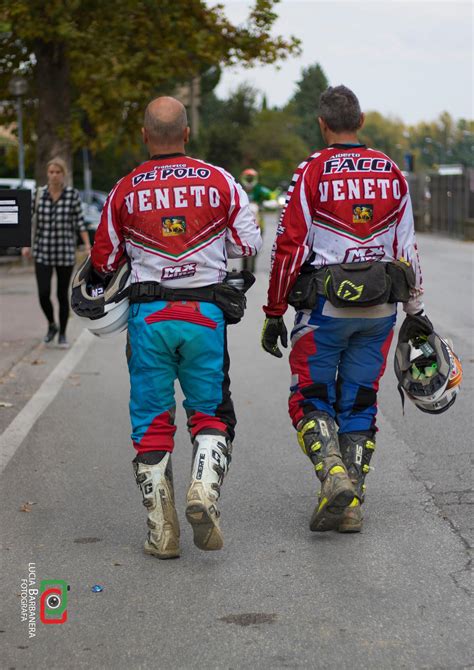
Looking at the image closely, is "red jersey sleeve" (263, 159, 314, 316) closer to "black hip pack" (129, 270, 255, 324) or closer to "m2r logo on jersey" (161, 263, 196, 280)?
"black hip pack" (129, 270, 255, 324)

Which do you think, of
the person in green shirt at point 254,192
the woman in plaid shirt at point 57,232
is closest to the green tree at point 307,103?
the person in green shirt at point 254,192

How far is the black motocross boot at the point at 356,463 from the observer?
5.30 metres

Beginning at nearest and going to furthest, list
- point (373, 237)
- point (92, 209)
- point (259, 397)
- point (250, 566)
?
1. point (250, 566)
2. point (373, 237)
3. point (259, 397)
4. point (92, 209)

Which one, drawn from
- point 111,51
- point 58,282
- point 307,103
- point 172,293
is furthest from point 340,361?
point 307,103

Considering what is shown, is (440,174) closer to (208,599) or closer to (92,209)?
(92,209)

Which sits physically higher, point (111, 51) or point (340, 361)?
point (111, 51)

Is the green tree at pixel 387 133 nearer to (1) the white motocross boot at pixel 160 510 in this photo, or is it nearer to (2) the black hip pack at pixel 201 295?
(2) the black hip pack at pixel 201 295

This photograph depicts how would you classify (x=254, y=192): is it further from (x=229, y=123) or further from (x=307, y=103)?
(x=307, y=103)

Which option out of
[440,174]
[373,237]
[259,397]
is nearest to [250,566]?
[373,237]

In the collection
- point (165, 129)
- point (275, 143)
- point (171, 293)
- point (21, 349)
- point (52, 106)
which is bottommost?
point (21, 349)

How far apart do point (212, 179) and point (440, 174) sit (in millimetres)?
34250

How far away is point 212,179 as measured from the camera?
16.3 ft

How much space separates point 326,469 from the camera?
17.0 ft

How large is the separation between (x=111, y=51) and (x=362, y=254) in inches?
691
